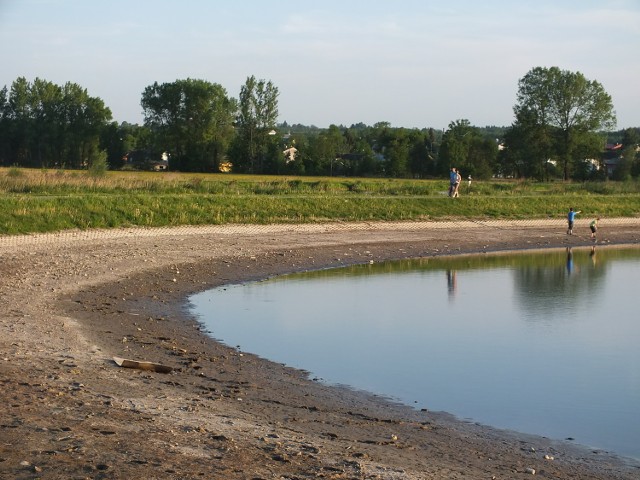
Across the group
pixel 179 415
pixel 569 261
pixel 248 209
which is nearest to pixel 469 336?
pixel 179 415

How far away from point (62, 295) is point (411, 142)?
65.3 metres

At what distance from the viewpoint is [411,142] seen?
265ft

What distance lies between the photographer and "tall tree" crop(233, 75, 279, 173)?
78.4 meters

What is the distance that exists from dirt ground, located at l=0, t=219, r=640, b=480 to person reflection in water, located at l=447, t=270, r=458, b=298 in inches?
267

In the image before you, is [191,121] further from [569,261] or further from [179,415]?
[179,415]

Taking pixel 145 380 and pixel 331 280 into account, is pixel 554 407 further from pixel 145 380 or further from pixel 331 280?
pixel 331 280

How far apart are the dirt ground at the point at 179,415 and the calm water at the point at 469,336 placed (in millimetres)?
751

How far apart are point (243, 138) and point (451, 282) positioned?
57070 millimetres

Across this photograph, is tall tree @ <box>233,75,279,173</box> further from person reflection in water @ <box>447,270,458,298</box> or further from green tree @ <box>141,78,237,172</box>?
person reflection in water @ <box>447,270,458,298</box>

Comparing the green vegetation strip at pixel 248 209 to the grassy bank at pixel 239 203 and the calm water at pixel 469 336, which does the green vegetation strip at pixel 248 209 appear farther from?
the calm water at pixel 469 336

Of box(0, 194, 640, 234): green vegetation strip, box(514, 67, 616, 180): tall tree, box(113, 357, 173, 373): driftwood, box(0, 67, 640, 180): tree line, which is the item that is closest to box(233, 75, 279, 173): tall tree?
box(0, 67, 640, 180): tree line

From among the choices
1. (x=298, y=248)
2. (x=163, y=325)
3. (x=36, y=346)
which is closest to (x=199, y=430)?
(x=36, y=346)

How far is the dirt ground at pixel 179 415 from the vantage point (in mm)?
7543

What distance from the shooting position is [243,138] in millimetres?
79812
